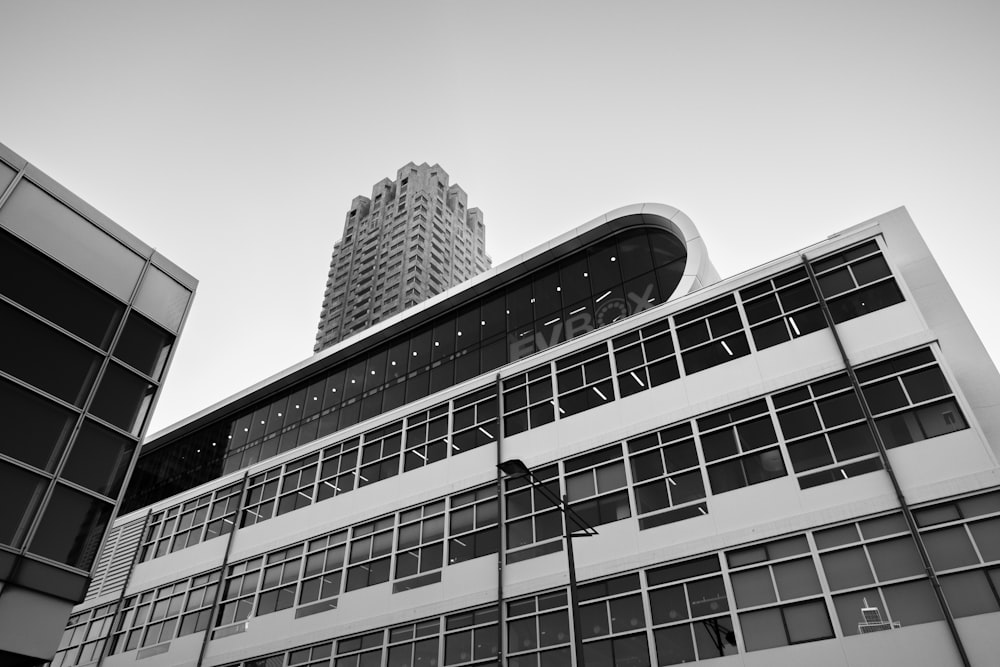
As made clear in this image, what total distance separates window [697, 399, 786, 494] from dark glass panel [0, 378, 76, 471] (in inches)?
639

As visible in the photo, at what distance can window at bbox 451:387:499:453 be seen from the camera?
2531 centimetres

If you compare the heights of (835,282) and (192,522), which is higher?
(835,282)

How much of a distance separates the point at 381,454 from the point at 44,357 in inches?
569

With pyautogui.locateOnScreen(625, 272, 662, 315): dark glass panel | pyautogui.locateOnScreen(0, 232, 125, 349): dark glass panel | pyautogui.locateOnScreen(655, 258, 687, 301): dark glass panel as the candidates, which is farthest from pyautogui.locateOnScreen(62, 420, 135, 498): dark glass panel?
pyautogui.locateOnScreen(655, 258, 687, 301): dark glass panel

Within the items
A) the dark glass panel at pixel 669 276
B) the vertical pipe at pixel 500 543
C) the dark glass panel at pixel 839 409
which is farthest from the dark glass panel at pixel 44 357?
the dark glass panel at pixel 839 409

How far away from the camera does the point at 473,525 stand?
23.3 metres

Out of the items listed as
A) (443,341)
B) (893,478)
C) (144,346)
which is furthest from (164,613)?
(893,478)

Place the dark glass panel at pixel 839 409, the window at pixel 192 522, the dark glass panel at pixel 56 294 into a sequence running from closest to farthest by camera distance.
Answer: the dark glass panel at pixel 56 294 → the dark glass panel at pixel 839 409 → the window at pixel 192 522

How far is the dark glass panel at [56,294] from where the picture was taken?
1532cm

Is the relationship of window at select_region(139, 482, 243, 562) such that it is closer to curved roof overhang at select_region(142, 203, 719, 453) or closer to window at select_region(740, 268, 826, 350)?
curved roof overhang at select_region(142, 203, 719, 453)

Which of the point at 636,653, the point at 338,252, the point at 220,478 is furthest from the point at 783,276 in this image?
the point at 338,252

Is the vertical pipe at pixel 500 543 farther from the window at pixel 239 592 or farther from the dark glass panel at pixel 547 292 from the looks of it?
the window at pixel 239 592

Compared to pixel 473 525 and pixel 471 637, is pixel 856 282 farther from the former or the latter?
pixel 471 637

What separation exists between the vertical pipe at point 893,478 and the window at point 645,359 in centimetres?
460
